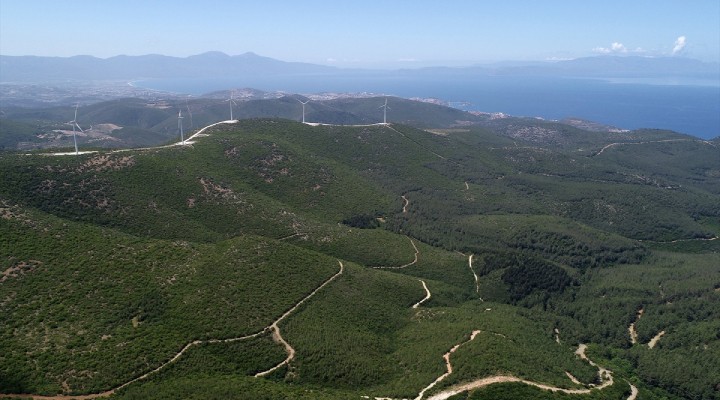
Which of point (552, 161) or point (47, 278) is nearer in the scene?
point (47, 278)

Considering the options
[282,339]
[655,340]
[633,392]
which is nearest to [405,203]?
[655,340]

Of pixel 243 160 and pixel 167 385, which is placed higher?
pixel 243 160

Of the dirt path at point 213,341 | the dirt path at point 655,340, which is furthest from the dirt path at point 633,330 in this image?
the dirt path at point 213,341

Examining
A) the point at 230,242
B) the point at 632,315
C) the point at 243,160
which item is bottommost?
the point at 632,315

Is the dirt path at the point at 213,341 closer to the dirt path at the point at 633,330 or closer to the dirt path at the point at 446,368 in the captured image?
the dirt path at the point at 446,368

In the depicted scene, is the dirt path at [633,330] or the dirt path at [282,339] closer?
the dirt path at [282,339]

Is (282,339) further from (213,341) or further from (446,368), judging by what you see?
(446,368)

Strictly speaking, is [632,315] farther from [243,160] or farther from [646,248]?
[243,160]

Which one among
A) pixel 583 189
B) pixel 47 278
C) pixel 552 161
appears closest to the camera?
pixel 47 278

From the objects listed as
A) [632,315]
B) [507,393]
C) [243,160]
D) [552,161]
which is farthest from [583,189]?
[507,393]
